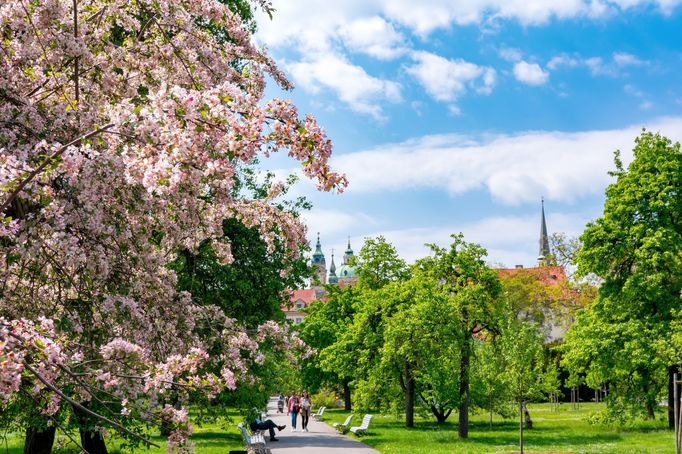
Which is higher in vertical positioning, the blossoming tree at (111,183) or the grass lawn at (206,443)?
the blossoming tree at (111,183)

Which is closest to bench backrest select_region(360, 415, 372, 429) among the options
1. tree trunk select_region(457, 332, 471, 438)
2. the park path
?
the park path

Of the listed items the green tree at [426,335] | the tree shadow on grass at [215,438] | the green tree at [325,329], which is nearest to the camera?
the tree shadow on grass at [215,438]

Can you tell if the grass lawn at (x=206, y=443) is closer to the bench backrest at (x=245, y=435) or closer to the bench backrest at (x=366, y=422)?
the bench backrest at (x=245, y=435)

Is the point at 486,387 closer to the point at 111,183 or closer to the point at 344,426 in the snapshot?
the point at 344,426

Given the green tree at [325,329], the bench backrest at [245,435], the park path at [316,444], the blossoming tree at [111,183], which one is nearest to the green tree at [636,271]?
the park path at [316,444]

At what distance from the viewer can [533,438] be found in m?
28.4

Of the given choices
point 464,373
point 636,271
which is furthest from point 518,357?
point 636,271

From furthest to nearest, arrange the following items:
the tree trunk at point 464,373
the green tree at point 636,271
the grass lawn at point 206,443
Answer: the green tree at point 636,271
the tree trunk at point 464,373
the grass lawn at point 206,443

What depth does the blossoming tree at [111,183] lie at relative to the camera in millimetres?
5809

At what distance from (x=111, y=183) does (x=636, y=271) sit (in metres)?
27.7

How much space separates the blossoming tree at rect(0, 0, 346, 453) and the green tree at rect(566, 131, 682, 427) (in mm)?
23344

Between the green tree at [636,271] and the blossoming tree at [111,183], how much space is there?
23344 millimetres

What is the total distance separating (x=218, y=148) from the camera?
621cm

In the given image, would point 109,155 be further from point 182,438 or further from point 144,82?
point 144,82
